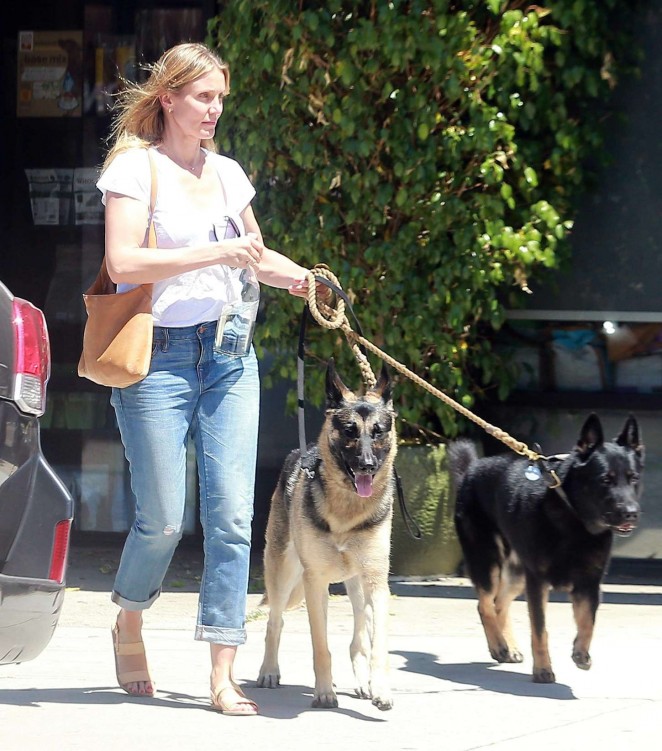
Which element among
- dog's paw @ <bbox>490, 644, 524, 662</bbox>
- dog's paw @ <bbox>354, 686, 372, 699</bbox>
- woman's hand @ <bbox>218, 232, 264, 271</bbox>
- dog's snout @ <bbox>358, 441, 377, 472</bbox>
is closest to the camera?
woman's hand @ <bbox>218, 232, 264, 271</bbox>

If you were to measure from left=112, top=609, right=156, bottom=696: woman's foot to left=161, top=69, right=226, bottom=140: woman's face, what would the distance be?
1.74 meters

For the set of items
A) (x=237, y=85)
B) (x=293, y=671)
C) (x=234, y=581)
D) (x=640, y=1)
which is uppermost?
(x=640, y=1)

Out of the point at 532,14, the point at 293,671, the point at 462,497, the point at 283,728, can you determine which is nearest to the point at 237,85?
the point at 532,14

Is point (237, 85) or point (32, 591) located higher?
point (237, 85)

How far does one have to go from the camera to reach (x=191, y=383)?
14.8 ft

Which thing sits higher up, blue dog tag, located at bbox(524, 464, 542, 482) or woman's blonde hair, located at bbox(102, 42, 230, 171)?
woman's blonde hair, located at bbox(102, 42, 230, 171)

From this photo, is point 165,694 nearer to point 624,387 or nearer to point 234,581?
point 234,581

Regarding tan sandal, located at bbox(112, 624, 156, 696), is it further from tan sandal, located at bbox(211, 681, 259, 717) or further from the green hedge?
the green hedge

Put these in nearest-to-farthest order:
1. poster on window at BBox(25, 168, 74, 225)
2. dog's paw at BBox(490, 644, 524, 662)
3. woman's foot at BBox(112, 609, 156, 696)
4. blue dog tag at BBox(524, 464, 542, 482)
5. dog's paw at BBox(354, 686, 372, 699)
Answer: woman's foot at BBox(112, 609, 156, 696) → dog's paw at BBox(354, 686, 372, 699) → blue dog tag at BBox(524, 464, 542, 482) → dog's paw at BBox(490, 644, 524, 662) → poster on window at BBox(25, 168, 74, 225)

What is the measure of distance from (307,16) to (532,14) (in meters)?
1.16

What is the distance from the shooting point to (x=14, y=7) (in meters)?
8.32

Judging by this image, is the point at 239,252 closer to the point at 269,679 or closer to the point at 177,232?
the point at 177,232

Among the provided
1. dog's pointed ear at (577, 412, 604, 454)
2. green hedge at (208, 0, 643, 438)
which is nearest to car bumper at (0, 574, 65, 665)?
dog's pointed ear at (577, 412, 604, 454)

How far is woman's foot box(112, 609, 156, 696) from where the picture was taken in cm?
471
